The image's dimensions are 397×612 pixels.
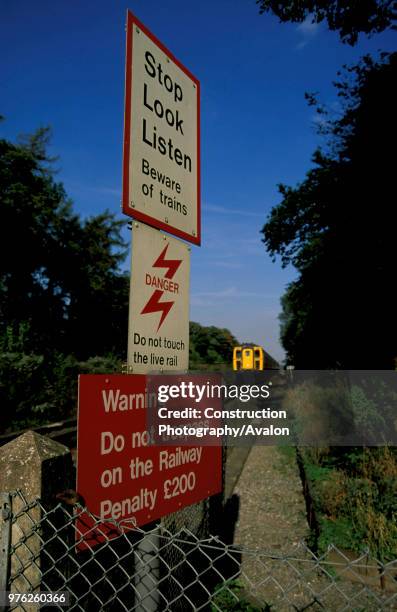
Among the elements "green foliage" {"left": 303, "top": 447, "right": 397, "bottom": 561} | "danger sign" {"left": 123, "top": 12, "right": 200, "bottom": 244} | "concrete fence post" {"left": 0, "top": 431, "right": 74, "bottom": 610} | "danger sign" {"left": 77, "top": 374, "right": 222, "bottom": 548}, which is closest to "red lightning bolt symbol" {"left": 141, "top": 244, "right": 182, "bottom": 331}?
"danger sign" {"left": 123, "top": 12, "right": 200, "bottom": 244}

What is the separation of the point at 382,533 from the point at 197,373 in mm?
3571

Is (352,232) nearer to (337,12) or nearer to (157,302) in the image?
(337,12)

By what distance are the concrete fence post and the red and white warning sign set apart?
0.58 meters

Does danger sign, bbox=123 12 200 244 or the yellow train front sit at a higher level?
danger sign, bbox=123 12 200 244

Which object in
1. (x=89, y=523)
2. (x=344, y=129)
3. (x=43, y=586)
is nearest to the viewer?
(x=89, y=523)

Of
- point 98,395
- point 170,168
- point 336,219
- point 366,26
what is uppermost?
point 366,26

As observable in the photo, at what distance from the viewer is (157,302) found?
216cm

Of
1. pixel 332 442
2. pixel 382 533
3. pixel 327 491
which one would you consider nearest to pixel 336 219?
pixel 332 442

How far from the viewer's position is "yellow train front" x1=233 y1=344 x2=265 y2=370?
2300 cm

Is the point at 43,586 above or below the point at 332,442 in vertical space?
above

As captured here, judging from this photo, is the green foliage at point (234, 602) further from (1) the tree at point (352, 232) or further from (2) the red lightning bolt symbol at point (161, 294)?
(1) the tree at point (352, 232)

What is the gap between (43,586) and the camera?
1944 millimetres

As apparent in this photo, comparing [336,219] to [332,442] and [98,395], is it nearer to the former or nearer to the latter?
[332,442]

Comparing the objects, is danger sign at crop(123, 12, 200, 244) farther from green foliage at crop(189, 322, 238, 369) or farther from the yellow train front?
green foliage at crop(189, 322, 238, 369)
